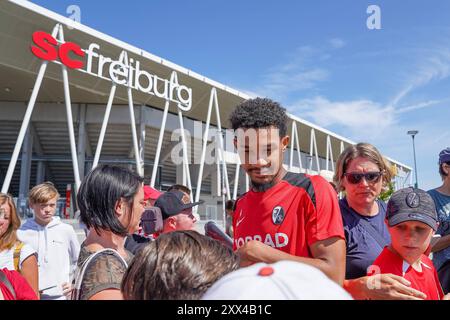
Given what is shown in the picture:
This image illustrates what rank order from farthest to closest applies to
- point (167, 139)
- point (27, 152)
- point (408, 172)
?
point (408, 172) < point (167, 139) < point (27, 152)

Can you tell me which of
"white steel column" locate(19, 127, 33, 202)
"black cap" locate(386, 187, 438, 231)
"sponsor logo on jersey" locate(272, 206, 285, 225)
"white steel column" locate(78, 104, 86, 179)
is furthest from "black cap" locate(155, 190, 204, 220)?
"white steel column" locate(19, 127, 33, 202)

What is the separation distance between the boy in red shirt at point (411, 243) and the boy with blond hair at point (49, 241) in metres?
3.07

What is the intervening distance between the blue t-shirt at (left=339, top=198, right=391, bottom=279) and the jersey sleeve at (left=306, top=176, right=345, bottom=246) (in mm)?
520

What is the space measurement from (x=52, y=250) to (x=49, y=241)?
106 millimetres

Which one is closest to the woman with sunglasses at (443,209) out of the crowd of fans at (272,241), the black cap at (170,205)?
the crowd of fans at (272,241)

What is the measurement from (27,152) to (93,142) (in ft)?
11.9

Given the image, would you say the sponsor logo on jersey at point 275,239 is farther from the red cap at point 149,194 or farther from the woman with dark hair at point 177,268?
the red cap at point 149,194

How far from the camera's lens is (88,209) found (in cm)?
188

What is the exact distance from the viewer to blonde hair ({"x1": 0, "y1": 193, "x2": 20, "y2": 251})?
3.02 meters

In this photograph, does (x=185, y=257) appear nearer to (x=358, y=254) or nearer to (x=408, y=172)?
(x=358, y=254)

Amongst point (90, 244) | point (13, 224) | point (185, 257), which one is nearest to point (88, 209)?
point (90, 244)

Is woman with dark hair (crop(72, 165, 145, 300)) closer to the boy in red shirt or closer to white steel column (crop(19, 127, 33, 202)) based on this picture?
the boy in red shirt

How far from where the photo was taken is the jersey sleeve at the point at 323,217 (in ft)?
5.64

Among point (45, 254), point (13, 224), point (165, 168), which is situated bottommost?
point (45, 254)
